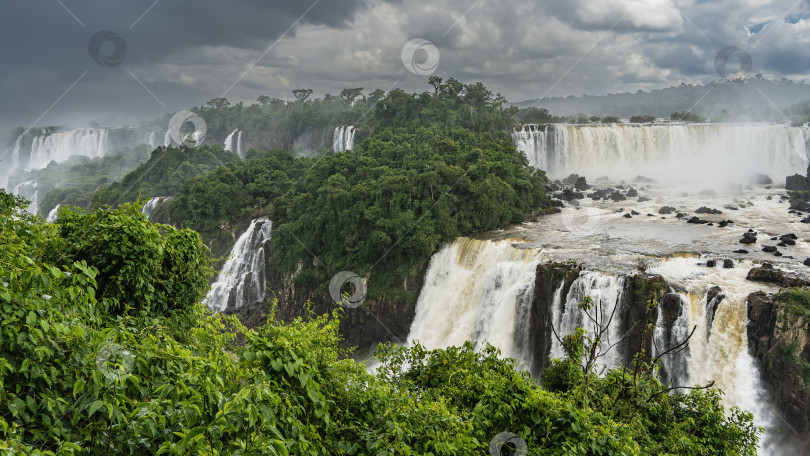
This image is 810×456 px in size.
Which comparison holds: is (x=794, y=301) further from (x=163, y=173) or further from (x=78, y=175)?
(x=78, y=175)

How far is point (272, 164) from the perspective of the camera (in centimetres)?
3641

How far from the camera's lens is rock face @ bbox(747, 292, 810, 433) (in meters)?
12.6

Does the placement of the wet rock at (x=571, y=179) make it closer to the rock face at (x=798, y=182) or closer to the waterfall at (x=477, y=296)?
the rock face at (x=798, y=182)

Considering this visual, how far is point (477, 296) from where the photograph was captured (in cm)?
1956

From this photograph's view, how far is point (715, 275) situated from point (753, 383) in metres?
3.57

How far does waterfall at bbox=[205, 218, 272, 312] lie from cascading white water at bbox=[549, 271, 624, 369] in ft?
53.1

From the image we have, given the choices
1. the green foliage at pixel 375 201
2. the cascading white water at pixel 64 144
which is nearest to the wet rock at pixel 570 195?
the green foliage at pixel 375 201

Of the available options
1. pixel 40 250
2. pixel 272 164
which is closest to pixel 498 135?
pixel 272 164

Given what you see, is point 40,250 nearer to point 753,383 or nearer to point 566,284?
point 566,284

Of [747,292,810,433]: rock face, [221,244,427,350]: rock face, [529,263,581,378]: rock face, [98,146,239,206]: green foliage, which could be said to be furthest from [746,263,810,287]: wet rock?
[98,146,239,206]: green foliage

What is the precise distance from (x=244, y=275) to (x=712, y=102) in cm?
6607

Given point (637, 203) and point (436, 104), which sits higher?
point (436, 104)

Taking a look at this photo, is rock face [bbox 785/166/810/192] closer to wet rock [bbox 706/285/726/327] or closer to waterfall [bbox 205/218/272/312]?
wet rock [bbox 706/285/726/327]

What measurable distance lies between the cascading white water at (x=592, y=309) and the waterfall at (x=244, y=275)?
16.2 m
